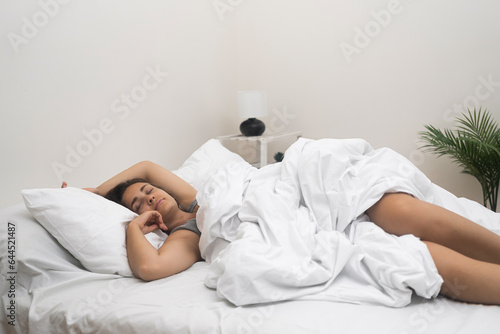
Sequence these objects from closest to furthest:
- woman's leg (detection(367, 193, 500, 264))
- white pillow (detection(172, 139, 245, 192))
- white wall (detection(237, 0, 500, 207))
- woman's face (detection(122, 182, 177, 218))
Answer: woman's leg (detection(367, 193, 500, 264)) < woman's face (detection(122, 182, 177, 218)) < white pillow (detection(172, 139, 245, 192)) < white wall (detection(237, 0, 500, 207))

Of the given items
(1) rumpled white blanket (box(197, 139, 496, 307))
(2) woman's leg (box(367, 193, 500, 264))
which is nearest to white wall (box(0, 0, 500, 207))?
(1) rumpled white blanket (box(197, 139, 496, 307))

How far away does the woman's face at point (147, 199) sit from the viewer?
1700 mm

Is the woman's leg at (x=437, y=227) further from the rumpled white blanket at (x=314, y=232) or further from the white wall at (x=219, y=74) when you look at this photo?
the white wall at (x=219, y=74)

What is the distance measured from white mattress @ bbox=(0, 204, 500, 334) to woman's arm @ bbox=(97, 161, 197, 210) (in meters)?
0.37

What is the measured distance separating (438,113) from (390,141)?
355 millimetres

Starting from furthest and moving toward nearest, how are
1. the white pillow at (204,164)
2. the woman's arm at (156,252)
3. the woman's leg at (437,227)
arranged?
the white pillow at (204,164) → the woman's arm at (156,252) → the woman's leg at (437,227)

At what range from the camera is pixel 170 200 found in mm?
1724

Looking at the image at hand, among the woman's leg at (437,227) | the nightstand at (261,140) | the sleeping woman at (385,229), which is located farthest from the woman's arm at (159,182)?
the nightstand at (261,140)

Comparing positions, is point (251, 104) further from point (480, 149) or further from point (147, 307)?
point (147, 307)

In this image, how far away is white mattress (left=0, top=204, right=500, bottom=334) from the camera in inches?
41.1

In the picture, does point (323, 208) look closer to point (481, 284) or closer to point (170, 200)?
point (481, 284)

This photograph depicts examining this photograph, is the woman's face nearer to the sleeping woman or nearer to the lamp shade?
the sleeping woman

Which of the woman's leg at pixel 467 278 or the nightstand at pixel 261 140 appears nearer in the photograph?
the woman's leg at pixel 467 278

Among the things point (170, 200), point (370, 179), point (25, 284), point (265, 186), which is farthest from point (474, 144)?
point (25, 284)
